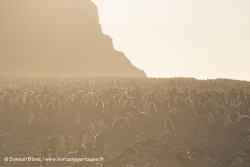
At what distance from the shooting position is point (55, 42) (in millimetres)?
160875

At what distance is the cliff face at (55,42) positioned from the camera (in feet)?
471

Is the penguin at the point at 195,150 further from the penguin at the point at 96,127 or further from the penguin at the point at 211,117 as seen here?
the penguin at the point at 211,117

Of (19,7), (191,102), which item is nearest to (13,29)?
(19,7)

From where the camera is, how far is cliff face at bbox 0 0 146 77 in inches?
5650

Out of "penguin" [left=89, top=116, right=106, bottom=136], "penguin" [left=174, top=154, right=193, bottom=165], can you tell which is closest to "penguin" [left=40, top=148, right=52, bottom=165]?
"penguin" [left=89, top=116, right=106, bottom=136]

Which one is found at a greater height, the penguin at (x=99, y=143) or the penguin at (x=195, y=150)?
the penguin at (x=99, y=143)

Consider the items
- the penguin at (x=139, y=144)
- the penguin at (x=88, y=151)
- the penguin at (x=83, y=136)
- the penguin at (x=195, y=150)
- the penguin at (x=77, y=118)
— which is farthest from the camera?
the penguin at (x=77, y=118)

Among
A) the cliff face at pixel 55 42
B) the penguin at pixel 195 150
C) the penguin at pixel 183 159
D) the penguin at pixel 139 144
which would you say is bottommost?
the penguin at pixel 183 159

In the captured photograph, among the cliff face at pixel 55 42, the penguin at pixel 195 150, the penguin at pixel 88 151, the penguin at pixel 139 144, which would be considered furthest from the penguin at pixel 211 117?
the cliff face at pixel 55 42

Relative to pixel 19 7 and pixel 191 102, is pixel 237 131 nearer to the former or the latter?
pixel 191 102

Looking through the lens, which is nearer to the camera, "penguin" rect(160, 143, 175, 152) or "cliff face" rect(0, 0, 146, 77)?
"penguin" rect(160, 143, 175, 152)

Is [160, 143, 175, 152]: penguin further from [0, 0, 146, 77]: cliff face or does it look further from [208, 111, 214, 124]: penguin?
[0, 0, 146, 77]: cliff face

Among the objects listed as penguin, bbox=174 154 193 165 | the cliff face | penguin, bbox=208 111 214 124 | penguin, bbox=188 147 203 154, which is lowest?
penguin, bbox=174 154 193 165

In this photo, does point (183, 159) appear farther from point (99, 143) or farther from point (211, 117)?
point (211, 117)
